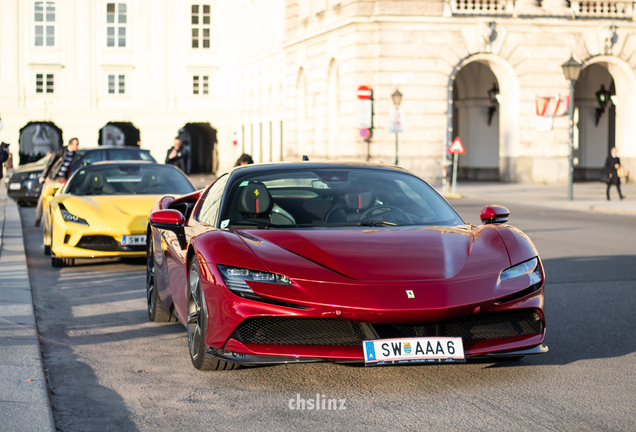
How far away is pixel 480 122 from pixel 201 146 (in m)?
31.9

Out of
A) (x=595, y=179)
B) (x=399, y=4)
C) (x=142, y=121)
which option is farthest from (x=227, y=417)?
(x=142, y=121)

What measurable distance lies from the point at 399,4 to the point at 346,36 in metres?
2.79

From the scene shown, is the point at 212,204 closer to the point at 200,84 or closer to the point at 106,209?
the point at 106,209

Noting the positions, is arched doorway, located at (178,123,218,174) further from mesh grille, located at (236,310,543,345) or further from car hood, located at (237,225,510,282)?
mesh grille, located at (236,310,543,345)

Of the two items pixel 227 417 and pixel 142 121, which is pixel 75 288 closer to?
pixel 227 417

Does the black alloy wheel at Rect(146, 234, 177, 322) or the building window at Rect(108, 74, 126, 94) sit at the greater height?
the building window at Rect(108, 74, 126, 94)

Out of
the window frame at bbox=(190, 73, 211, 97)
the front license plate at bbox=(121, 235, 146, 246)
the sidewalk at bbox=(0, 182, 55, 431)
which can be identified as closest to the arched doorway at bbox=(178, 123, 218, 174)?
the window frame at bbox=(190, 73, 211, 97)

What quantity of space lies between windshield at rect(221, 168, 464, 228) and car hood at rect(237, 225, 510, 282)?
0.39 meters

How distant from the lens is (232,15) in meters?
64.7

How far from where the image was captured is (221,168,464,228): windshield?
6.13m

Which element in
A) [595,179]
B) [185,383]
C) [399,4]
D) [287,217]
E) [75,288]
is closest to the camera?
[185,383]

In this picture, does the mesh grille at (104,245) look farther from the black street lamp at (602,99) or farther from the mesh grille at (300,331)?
the black street lamp at (602,99)

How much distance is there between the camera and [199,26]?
64.1 metres

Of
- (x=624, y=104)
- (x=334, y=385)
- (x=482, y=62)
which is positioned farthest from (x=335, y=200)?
(x=624, y=104)
